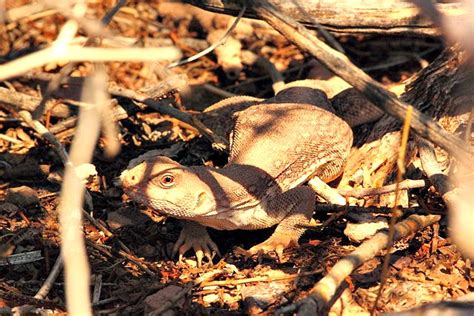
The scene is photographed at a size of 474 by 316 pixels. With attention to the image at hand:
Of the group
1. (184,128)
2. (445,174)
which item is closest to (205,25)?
(184,128)

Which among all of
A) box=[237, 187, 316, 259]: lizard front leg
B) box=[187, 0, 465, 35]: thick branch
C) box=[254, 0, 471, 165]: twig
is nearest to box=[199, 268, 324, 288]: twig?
box=[237, 187, 316, 259]: lizard front leg

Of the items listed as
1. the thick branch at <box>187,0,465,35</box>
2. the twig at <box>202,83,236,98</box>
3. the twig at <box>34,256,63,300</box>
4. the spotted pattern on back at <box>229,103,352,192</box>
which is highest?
the thick branch at <box>187,0,465,35</box>

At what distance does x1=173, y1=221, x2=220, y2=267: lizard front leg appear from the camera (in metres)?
5.75

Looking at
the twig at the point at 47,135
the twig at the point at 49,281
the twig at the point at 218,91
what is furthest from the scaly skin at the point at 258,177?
the twig at the point at 218,91

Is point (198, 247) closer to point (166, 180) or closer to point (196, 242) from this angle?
point (196, 242)

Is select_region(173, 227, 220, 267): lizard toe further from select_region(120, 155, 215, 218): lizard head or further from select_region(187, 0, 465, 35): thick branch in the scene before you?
select_region(187, 0, 465, 35): thick branch

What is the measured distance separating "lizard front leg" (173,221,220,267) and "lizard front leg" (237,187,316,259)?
32 centimetres

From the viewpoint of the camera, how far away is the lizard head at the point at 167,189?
5352 mm

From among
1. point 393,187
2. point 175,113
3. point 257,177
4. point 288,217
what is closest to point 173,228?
point 257,177

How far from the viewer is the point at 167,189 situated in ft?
17.6

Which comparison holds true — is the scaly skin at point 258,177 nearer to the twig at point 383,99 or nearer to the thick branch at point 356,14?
the thick branch at point 356,14

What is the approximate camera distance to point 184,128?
25.3ft

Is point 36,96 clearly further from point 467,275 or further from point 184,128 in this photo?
point 467,275

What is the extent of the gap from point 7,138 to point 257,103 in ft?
7.82
